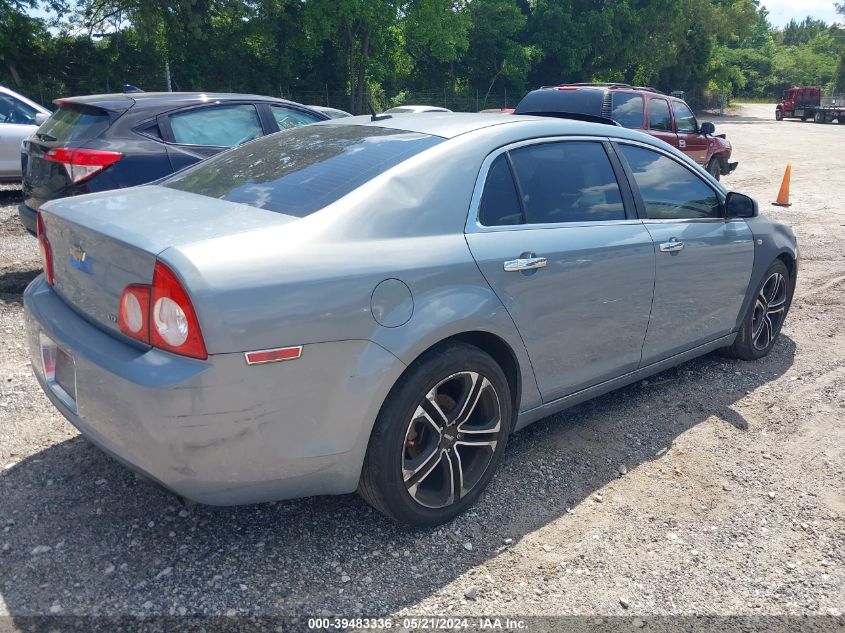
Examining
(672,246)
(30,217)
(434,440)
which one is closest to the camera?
(434,440)

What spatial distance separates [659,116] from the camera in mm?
12789

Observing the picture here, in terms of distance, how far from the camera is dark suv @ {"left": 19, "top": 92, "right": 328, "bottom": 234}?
5.99 meters

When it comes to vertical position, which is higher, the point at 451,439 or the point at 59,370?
the point at 59,370

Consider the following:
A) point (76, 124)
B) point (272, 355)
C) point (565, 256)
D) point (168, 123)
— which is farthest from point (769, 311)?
point (76, 124)

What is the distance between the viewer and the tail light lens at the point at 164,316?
242cm

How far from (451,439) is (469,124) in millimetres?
1480

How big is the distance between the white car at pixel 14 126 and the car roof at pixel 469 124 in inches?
297

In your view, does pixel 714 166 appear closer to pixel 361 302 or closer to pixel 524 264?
pixel 524 264

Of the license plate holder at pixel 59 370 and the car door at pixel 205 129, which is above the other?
the car door at pixel 205 129

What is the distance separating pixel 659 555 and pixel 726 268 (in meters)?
2.16

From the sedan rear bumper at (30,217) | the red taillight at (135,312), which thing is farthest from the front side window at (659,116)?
the red taillight at (135,312)

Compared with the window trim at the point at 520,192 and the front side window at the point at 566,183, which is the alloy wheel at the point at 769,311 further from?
the front side window at the point at 566,183

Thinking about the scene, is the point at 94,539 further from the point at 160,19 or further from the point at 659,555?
the point at 160,19

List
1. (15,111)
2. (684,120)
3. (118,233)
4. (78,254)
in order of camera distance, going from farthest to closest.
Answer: (684,120)
(15,111)
(78,254)
(118,233)
